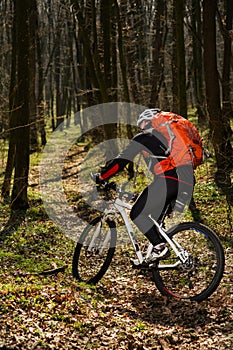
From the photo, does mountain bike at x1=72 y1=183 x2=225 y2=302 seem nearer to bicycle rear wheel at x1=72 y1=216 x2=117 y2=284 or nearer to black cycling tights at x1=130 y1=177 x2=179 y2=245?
bicycle rear wheel at x1=72 y1=216 x2=117 y2=284

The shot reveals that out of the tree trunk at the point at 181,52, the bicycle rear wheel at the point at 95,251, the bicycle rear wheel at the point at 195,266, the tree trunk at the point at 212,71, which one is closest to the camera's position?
the bicycle rear wheel at the point at 195,266

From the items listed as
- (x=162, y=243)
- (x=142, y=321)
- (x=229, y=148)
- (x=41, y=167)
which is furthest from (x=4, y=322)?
(x=41, y=167)

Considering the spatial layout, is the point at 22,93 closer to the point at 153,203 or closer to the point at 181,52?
the point at 181,52

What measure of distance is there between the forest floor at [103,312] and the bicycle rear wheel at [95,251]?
198 millimetres

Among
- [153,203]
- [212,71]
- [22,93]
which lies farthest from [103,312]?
[212,71]

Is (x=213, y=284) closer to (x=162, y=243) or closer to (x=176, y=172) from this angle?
(x=162, y=243)

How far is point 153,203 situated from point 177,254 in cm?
73

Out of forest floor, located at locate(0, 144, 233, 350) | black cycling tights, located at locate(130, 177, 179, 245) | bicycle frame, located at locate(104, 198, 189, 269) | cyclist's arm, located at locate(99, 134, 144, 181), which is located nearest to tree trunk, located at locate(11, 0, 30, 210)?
forest floor, located at locate(0, 144, 233, 350)

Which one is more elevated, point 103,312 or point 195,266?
point 195,266

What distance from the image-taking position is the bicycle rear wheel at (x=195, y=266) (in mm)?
6066

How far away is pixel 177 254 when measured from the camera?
626 centimetres

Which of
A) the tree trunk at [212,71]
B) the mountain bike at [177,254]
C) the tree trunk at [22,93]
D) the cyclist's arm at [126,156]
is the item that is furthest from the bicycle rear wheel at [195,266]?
the tree trunk at [212,71]

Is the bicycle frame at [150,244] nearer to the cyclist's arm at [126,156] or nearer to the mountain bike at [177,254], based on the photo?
the mountain bike at [177,254]

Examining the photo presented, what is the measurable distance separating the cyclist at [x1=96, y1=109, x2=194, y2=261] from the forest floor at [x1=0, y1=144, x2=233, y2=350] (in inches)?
31.0
